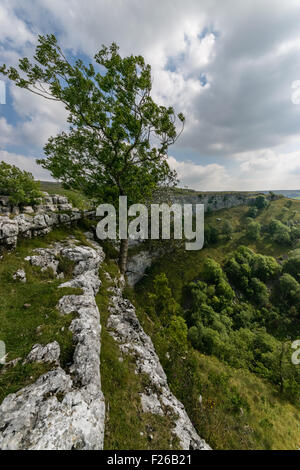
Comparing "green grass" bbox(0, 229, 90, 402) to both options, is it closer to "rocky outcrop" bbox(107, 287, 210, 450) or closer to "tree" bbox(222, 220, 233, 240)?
"rocky outcrop" bbox(107, 287, 210, 450)

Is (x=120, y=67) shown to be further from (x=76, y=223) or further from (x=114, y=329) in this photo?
(x=114, y=329)

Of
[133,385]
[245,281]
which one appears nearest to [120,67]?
[133,385]

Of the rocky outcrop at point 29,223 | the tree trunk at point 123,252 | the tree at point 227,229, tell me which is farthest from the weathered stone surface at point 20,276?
the tree at point 227,229

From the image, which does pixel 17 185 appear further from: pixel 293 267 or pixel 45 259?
pixel 293 267

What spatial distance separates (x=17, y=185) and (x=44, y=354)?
32351 mm

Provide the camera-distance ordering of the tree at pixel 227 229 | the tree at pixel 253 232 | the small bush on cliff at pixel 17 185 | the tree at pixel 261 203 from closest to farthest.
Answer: the small bush on cliff at pixel 17 185
the tree at pixel 253 232
the tree at pixel 227 229
the tree at pixel 261 203

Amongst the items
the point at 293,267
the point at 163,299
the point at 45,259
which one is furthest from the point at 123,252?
the point at 293,267

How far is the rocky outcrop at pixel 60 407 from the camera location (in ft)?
12.7

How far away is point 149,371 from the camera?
7.69m

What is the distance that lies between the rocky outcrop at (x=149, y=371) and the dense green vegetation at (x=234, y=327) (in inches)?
102

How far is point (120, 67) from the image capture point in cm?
1224

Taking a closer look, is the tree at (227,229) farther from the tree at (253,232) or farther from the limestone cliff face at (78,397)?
the limestone cliff face at (78,397)

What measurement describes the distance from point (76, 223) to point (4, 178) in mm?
21281

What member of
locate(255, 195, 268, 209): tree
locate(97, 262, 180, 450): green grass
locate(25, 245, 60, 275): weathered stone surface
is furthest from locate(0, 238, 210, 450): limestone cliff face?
locate(255, 195, 268, 209): tree
